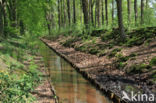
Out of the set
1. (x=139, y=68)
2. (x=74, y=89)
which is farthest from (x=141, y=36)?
(x=74, y=89)

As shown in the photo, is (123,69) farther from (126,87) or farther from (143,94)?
(143,94)

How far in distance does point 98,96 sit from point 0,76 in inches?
153

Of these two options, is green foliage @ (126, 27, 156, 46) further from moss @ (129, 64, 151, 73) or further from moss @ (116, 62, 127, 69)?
moss @ (129, 64, 151, 73)

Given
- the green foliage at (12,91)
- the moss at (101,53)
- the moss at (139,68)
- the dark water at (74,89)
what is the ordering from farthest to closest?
the moss at (101,53) < the moss at (139,68) < the dark water at (74,89) < the green foliage at (12,91)

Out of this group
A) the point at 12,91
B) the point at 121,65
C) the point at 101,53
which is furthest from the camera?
the point at 101,53

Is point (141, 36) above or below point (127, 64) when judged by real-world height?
above

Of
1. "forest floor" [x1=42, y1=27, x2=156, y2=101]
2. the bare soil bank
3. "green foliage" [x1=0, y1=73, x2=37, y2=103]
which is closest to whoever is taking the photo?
"green foliage" [x1=0, y1=73, x2=37, y2=103]

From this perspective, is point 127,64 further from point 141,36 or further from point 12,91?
point 12,91

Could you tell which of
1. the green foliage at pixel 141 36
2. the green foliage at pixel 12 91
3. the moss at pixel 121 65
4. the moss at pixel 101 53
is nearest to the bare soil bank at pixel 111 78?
the moss at pixel 121 65

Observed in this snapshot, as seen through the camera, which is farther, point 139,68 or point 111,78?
point 111,78

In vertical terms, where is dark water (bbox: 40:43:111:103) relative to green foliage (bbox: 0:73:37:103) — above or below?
below

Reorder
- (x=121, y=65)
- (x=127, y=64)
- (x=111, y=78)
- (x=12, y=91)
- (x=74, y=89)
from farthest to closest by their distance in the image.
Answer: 1. (x=121, y=65)
2. (x=127, y=64)
3. (x=111, y=78)
4. (x=74, y=89)
5. (x=12, y=91)

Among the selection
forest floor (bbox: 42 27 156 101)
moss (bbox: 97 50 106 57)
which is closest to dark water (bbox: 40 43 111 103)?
forest floor (bbox: 42 27 156 101)

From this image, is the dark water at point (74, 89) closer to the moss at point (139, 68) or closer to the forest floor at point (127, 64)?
the forest floor at point (127, 64)
